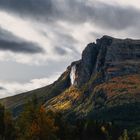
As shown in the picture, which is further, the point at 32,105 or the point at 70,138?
the point at 70,138

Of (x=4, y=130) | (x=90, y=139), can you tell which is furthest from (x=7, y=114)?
(x=90, y=139)

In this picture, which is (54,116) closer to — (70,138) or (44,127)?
(70,138)

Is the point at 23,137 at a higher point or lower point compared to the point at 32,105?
lower

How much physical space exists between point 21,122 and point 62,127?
901 inches

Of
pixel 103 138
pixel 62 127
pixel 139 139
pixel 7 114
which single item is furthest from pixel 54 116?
pixel 139 139

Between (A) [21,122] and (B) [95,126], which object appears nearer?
(A) [21,122]

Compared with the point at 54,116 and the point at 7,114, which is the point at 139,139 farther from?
the point at 7,114

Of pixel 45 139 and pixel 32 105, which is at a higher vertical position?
pixel 32 105

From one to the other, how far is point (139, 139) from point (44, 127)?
8833cm

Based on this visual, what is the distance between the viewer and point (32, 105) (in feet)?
299

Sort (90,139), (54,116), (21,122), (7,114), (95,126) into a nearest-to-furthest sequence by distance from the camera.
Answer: (21,122) < (7,114) < (54,116) < (90,139) < (95,126)

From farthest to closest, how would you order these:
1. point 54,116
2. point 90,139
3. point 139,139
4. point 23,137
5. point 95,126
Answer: point 139,139 → point 95,126 → point 90,139 → point 54,116 → point 23,137

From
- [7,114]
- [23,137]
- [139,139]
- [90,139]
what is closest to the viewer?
[23,137]


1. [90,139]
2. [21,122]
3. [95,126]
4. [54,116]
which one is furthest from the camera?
[95,126]
